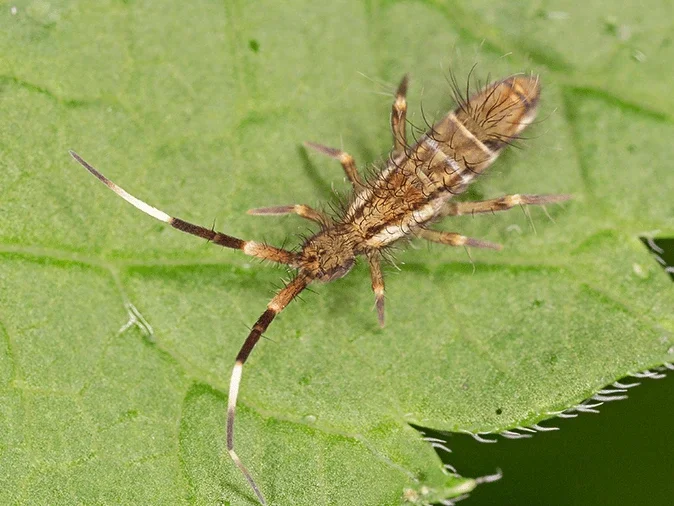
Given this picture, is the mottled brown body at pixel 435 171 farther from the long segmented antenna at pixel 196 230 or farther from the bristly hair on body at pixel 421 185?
the long segmented antenna at pixel 196 230

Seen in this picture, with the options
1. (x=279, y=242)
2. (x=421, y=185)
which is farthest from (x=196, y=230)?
(x=421, y=185)

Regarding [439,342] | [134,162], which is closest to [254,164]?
[134,162]

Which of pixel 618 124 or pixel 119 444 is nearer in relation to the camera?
pixel 119 444

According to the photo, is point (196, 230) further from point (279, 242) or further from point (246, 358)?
point (246, 358)

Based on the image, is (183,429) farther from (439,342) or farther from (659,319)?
(659,319)

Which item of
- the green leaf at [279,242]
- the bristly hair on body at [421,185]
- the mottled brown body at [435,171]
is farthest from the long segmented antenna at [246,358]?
the mottled brown body at [435,171]

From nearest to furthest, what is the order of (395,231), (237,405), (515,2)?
(237,405)
(395,231)
(515,2)

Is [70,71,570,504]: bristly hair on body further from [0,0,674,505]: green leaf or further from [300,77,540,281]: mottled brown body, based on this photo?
[0,0,674,505]: green leaf
